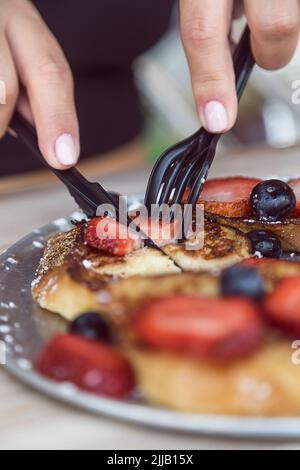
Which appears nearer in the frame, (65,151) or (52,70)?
(65,151)

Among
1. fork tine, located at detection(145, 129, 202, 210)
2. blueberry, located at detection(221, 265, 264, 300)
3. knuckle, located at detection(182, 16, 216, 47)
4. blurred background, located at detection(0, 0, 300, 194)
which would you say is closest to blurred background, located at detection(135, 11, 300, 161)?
blurred background, located at detection(0, 0, 300, 194)

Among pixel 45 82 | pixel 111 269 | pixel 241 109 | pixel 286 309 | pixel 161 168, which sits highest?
pixel 241 109

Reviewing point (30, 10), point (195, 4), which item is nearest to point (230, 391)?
point (195, 4)

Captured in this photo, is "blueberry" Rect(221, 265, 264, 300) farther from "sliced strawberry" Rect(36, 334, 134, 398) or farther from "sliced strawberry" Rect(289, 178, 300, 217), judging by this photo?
"sliced strawberry" Rect(289, 178, 300, 217)

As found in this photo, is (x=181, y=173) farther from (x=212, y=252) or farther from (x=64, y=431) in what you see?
(x=64, y=431)

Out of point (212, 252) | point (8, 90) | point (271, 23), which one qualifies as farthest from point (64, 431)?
point (271, 23)

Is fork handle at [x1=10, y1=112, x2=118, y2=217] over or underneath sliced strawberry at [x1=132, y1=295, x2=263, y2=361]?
over

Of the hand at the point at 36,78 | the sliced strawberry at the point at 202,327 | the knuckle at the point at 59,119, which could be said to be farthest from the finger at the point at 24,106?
A: the sliced strawberry at the point at 202,327
